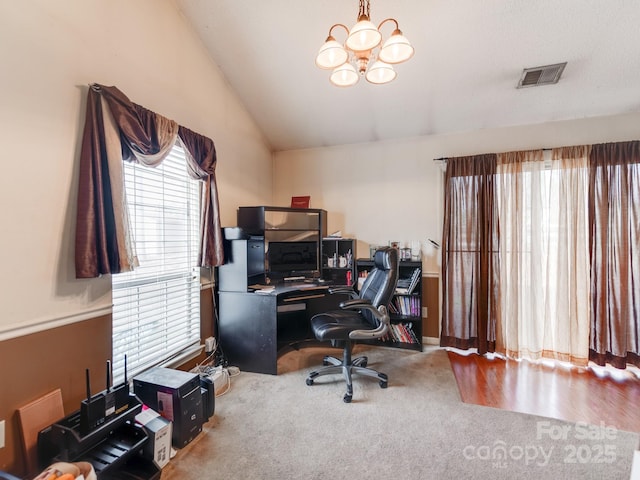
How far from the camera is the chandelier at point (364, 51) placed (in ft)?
4.83

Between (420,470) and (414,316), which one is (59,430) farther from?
(414,316)

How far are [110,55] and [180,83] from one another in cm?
56

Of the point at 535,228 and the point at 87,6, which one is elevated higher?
the point at 87,6

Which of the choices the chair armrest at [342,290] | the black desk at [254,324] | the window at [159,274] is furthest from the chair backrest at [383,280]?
the window at [159,274]

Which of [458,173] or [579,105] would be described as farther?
[458,173]

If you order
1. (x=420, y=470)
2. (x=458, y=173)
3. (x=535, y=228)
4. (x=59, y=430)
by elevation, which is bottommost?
(x=420, y=470)

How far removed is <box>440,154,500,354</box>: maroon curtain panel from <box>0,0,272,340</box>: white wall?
9.25 ft

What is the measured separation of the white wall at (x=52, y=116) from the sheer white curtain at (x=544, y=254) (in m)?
3.24

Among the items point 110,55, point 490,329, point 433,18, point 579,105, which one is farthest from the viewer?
point 490,329

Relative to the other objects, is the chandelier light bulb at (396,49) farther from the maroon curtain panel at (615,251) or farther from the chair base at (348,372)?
the maroon curtain panel at (615,251)

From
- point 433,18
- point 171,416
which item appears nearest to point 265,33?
point 433,18

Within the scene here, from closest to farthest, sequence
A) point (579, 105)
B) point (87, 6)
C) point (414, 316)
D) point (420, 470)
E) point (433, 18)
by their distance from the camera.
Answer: point (420, 470)
point (87, 6)
point (433, 18)
point (579, 105)
point (414, 316)

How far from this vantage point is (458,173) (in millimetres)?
2975

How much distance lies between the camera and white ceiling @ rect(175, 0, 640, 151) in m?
1.96
